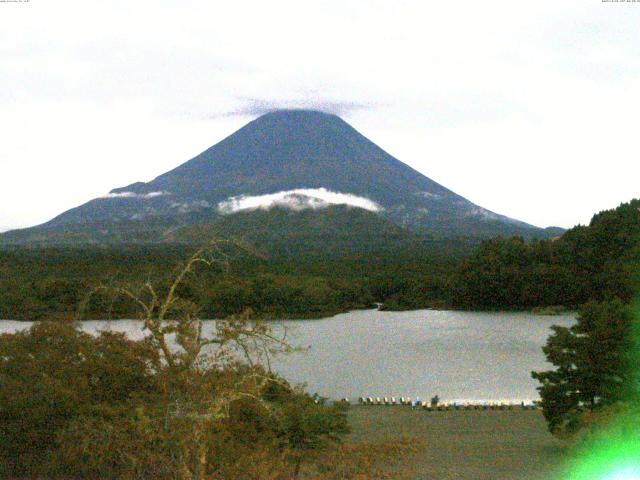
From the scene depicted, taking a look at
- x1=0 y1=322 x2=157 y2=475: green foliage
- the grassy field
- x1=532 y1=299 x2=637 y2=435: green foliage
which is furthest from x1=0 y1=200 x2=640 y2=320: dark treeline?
x1=0 y1=322 x2=157 y2=475: green foliage

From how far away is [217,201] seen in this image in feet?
200

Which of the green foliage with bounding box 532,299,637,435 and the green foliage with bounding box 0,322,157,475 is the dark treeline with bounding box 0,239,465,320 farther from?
the green foliage with bounding box 0,322,157,475

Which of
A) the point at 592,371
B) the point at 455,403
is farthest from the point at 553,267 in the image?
the point at 592,371

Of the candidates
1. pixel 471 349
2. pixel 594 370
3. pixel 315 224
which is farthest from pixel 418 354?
pixel 315 224

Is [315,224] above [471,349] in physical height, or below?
above

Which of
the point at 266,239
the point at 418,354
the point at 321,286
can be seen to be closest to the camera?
the point at 418,354

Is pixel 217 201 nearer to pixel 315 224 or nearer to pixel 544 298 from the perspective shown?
pixel 315 224

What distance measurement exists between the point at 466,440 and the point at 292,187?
2237 inches

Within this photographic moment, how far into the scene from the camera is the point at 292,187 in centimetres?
6544

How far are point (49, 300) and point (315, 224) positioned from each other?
100 ft

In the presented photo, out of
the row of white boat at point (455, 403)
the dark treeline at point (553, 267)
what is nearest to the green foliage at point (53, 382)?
the row of white boat at point (455, 403)

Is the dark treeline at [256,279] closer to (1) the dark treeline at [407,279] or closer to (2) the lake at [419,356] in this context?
(1) the dark treeline at [407,279]

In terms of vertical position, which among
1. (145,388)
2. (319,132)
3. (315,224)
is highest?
(319,132)

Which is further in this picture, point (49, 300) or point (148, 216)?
point (148, 216)
